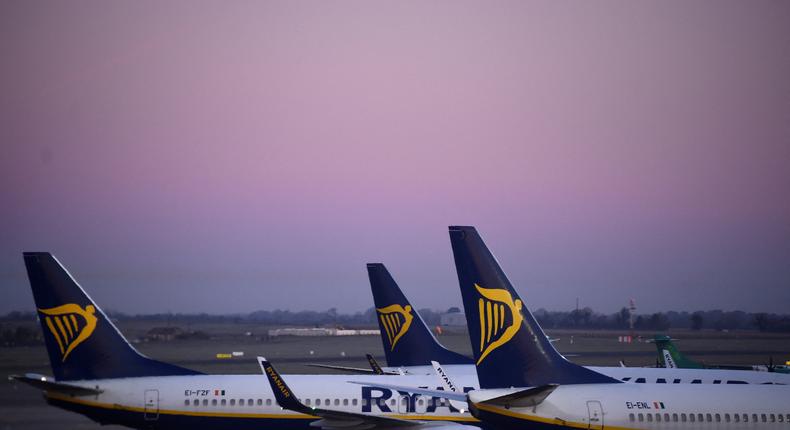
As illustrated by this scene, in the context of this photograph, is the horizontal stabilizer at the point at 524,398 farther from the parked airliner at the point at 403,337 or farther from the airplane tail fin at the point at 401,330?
the airplane tail fin at the point at 401,330

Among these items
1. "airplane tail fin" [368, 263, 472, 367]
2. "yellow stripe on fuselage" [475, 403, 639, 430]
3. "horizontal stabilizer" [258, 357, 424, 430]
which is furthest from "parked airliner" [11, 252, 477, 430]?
"airplane tail fin" [368, 263, 472, 367]

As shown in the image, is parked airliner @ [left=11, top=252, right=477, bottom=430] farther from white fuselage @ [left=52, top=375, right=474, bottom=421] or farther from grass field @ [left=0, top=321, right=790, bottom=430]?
grass field @ [left=0, top=321, right=790, bottom=430]

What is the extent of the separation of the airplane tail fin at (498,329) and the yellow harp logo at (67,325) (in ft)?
43.3

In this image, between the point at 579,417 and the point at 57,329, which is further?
the point at 57,329

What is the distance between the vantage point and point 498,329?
2317cm

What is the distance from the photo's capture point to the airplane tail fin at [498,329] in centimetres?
2311

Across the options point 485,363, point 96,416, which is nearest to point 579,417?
point 485,363

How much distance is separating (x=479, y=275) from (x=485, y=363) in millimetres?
2225

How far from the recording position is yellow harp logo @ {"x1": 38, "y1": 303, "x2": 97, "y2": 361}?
1147 inches

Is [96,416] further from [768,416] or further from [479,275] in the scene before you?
[768,416]

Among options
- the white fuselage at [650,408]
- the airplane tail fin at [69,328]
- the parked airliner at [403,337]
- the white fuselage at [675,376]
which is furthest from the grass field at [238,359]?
the white fuselage at [650,408]

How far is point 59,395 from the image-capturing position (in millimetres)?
28484

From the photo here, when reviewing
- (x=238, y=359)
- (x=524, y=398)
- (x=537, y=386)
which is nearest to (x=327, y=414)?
(x=524, y=398)

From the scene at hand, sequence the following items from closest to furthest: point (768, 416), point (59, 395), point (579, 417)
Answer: point (579, 417) < point (768, 416) < point (59, 395)
